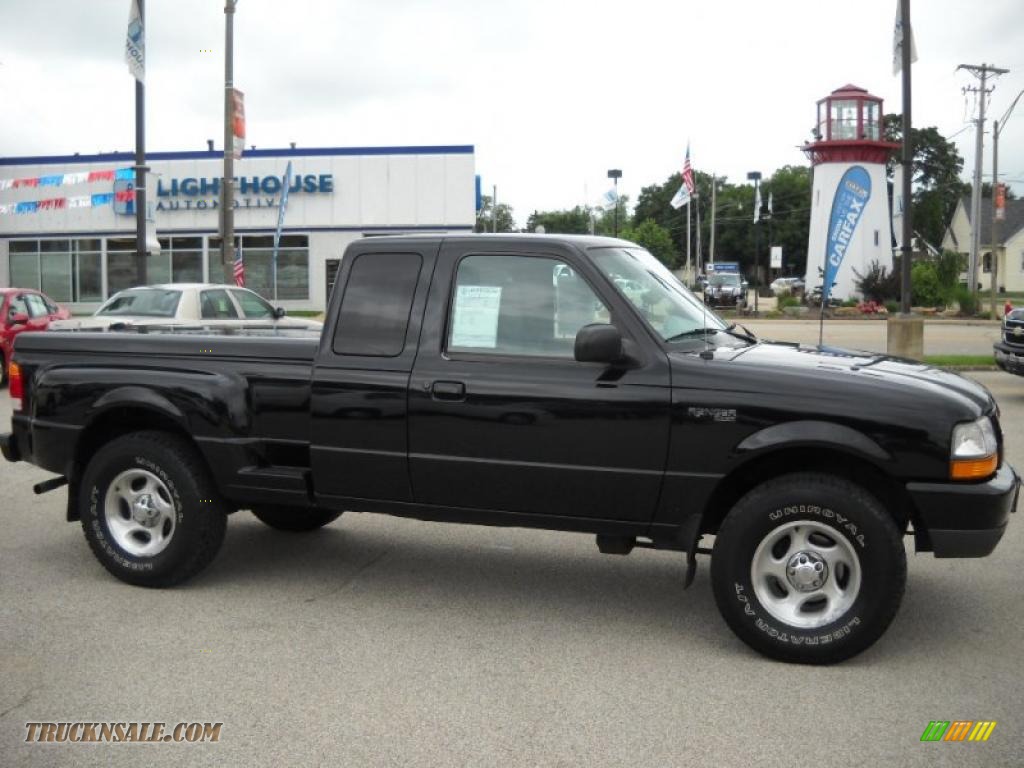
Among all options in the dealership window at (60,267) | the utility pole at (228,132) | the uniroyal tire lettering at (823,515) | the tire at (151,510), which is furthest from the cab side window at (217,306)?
the dealership window at (60,267)

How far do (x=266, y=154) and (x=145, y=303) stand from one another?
92.5ft

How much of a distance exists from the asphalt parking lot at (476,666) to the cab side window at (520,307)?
139cm

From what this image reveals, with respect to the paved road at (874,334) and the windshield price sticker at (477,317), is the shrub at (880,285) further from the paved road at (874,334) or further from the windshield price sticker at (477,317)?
the windshield price sticker at (477,317)

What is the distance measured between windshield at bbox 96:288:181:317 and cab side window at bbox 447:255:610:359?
10.6 meters

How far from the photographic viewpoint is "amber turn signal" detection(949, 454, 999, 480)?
15.1 feet

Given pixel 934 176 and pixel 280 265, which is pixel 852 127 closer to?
pixel 280 265

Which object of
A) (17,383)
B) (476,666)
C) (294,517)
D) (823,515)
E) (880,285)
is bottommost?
(476,666)

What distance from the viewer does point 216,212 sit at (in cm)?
4278

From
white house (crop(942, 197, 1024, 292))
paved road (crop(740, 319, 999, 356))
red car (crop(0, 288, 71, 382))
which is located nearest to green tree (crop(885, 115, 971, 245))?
white house (crop(942, 197, 1024, 292))

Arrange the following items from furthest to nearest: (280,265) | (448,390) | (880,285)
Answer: (880,285) < (280,265) < (448,390)

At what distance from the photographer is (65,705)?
168 inches

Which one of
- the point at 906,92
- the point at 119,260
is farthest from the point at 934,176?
the point at 906,92

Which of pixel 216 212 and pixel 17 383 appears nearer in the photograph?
pixel 17 383

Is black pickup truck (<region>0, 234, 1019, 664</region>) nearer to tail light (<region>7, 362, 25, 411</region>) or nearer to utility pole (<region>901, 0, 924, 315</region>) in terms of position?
tail light (<region>7, 362, 25, 411</region>)
